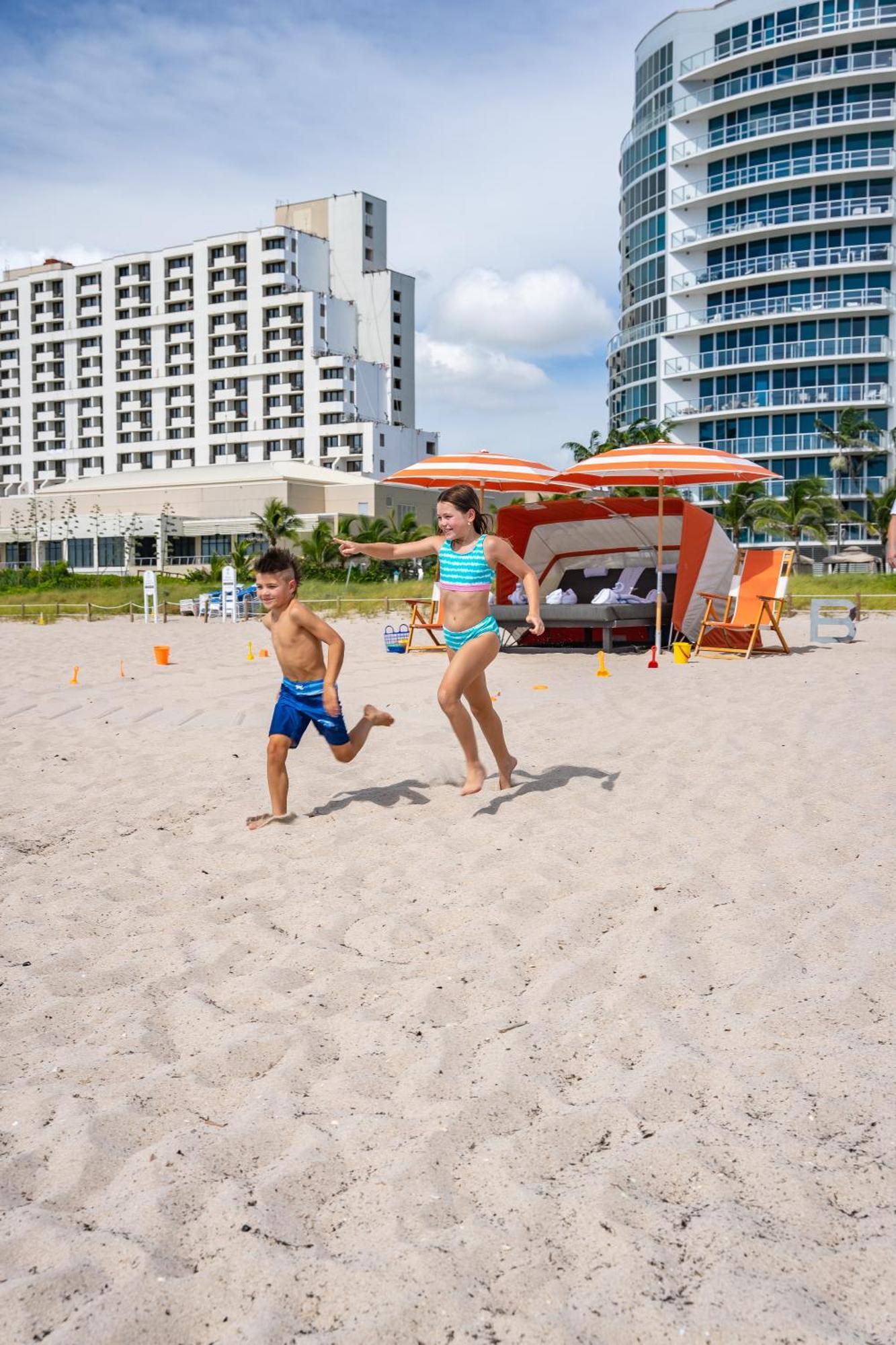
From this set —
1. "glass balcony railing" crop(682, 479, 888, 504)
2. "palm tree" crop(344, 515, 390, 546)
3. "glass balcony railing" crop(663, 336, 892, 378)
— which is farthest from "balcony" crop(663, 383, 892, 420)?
"palm tree" crop(344, 515, 390, 546)

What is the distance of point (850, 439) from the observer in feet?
146

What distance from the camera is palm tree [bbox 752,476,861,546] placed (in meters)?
42.8

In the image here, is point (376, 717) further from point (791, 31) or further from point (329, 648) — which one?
point (791, 31)

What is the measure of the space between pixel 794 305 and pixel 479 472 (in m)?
38.5

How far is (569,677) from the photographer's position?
11.5 m

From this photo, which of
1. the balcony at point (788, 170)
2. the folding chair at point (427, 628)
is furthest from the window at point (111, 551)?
the folding chair at point (427, 628)

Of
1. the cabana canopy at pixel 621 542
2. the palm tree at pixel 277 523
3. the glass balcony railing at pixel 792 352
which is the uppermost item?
the glass balcony railing at pixel 792 352

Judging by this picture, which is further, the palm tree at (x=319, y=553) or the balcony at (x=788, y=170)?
the balcony at (x=788, y=170)

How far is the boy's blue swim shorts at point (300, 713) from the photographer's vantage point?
5340 mm

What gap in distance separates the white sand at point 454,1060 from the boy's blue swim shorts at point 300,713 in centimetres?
47

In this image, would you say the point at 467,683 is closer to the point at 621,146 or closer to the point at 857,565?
the point at 857,565

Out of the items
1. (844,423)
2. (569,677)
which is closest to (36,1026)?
(569,677)

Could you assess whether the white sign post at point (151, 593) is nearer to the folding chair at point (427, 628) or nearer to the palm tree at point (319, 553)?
the folding chair at point (427, 628)

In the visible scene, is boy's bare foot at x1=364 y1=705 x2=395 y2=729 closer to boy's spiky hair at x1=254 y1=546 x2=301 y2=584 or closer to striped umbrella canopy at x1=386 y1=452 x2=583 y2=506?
boy's spiky hair at x1=254 y1=546 x2=301 y2=584
